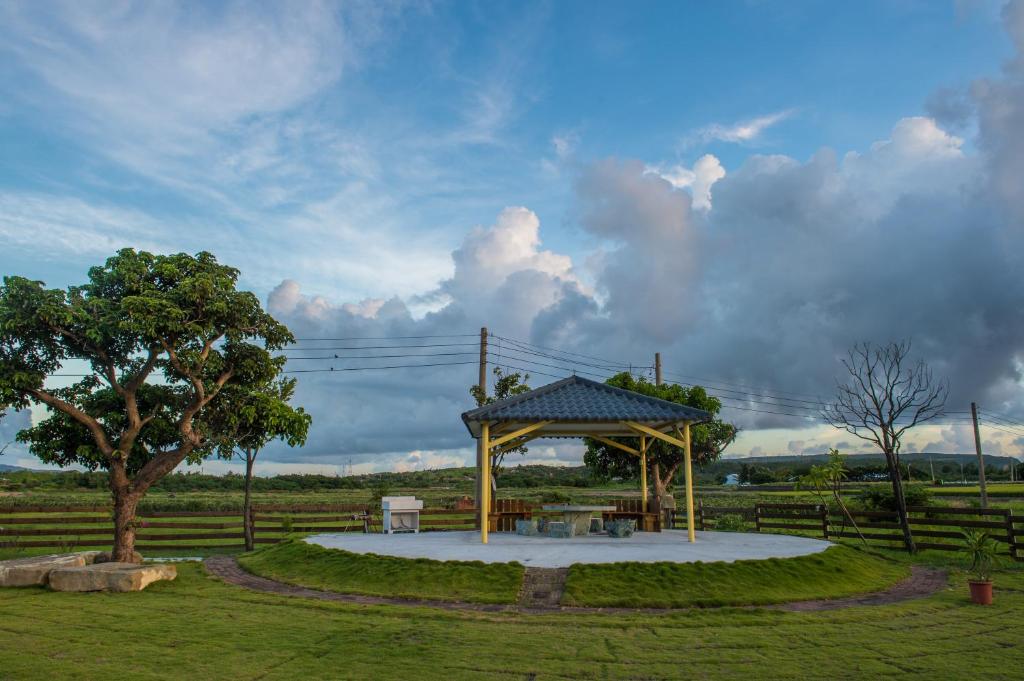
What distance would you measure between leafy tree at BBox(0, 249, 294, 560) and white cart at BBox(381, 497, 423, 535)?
4.82 meters

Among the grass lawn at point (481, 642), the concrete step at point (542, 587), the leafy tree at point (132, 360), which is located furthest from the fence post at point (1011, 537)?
the leafy tree at point (132, 360)

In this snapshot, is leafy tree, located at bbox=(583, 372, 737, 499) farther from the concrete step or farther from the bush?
the concrete step

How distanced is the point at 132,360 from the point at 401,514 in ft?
25.8

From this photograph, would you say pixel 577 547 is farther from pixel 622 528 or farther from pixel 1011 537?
pixel 1011 537

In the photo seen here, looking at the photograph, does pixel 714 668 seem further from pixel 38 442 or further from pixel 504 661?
pixel 38 442

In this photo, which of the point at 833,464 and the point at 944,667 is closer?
the point at 944,667

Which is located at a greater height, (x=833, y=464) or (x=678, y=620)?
(x=833, y=464)

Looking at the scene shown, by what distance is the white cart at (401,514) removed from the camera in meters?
18.8

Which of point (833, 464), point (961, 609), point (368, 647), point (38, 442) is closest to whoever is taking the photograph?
point (368, 647)

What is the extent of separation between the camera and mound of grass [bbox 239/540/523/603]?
10.8m

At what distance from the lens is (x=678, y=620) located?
30.7 feet

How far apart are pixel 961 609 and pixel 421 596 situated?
313 inches

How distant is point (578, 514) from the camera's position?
16812 millimetres

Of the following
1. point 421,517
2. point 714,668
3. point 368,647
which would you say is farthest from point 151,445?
point 714,668
